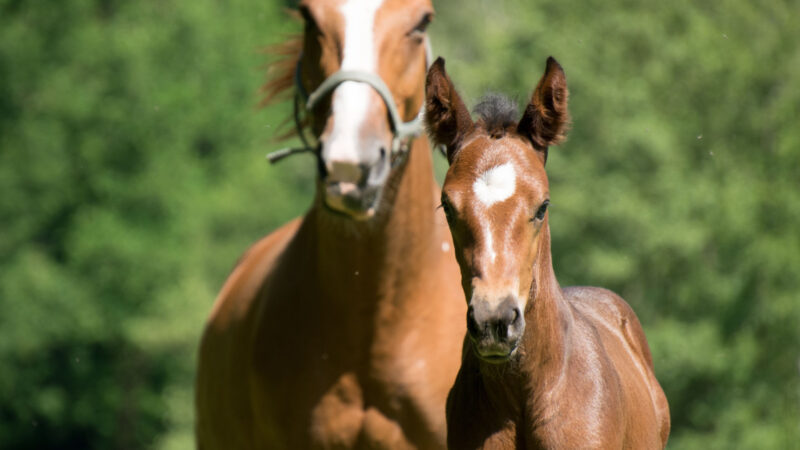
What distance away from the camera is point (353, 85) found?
4.94 metres

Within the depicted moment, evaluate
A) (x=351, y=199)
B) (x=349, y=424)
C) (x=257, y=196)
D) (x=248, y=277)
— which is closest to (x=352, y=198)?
(x=351, y=199)

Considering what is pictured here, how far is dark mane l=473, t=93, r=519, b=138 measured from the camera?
4055mm

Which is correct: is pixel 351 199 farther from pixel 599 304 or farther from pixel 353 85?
pixel 599 304

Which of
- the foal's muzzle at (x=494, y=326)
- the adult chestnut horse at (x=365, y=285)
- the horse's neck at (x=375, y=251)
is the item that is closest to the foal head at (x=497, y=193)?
the foal's muzzle at (x=494, y=326)

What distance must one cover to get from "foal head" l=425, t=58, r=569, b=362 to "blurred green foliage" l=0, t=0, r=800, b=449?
15.4 metres

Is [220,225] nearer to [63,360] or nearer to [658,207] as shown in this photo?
[63,360]

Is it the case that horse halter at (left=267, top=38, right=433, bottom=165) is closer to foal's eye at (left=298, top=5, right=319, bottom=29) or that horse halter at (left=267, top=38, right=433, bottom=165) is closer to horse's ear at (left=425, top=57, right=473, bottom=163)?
foal's eye at (left=298, top=5, right=319, bottom=29)

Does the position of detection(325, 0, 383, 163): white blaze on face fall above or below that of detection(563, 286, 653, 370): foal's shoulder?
above

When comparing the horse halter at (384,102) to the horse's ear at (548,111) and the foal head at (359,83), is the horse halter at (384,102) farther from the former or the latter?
the horse's ear at (548,111)

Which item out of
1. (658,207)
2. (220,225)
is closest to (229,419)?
(658,207)

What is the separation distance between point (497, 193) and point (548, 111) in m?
0.52

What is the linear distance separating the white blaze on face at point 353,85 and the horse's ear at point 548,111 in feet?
2.82

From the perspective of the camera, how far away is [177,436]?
26.0 meters

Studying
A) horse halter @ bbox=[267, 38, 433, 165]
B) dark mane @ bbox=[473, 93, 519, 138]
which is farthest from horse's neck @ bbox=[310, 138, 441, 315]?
dark mane @ bbox=[473, 93, 519, 138]
